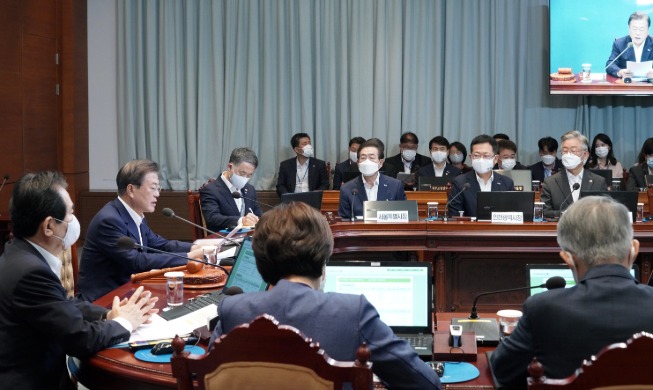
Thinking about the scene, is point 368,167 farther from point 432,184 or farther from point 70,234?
point 70,234

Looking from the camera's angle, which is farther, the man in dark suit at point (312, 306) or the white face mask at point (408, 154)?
the white face mask at point (408, 154)

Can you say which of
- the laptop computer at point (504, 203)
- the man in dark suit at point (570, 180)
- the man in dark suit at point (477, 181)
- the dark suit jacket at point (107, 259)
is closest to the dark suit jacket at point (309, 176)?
the man in dark suit at point (477, 181)

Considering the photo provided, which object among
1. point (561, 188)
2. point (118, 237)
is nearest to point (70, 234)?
point (118, 237)

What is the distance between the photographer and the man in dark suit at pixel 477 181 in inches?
223

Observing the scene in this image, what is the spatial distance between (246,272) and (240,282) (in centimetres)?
5

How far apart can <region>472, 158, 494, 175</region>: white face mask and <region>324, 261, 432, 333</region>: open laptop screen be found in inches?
129

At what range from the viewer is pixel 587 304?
1905 mm

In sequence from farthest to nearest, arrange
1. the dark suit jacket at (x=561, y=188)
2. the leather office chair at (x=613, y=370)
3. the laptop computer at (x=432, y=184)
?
the laptop computer at (x=432, y=184)
the dark suit jacket at (x=561, y=188)
the leather office chair at (x=613, y=370)

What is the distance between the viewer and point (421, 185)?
6.89m

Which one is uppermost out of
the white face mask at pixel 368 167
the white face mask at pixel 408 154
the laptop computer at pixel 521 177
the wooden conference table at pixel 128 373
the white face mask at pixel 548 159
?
the white face mask at pixel 408 154

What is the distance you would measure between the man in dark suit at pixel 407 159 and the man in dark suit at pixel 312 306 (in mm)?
6369

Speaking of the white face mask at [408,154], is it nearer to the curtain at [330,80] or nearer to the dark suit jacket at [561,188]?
the curtain at [330,80]

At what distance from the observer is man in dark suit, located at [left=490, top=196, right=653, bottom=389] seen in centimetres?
189

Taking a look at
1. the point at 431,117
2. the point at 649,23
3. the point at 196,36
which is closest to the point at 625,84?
the point at 649,23
